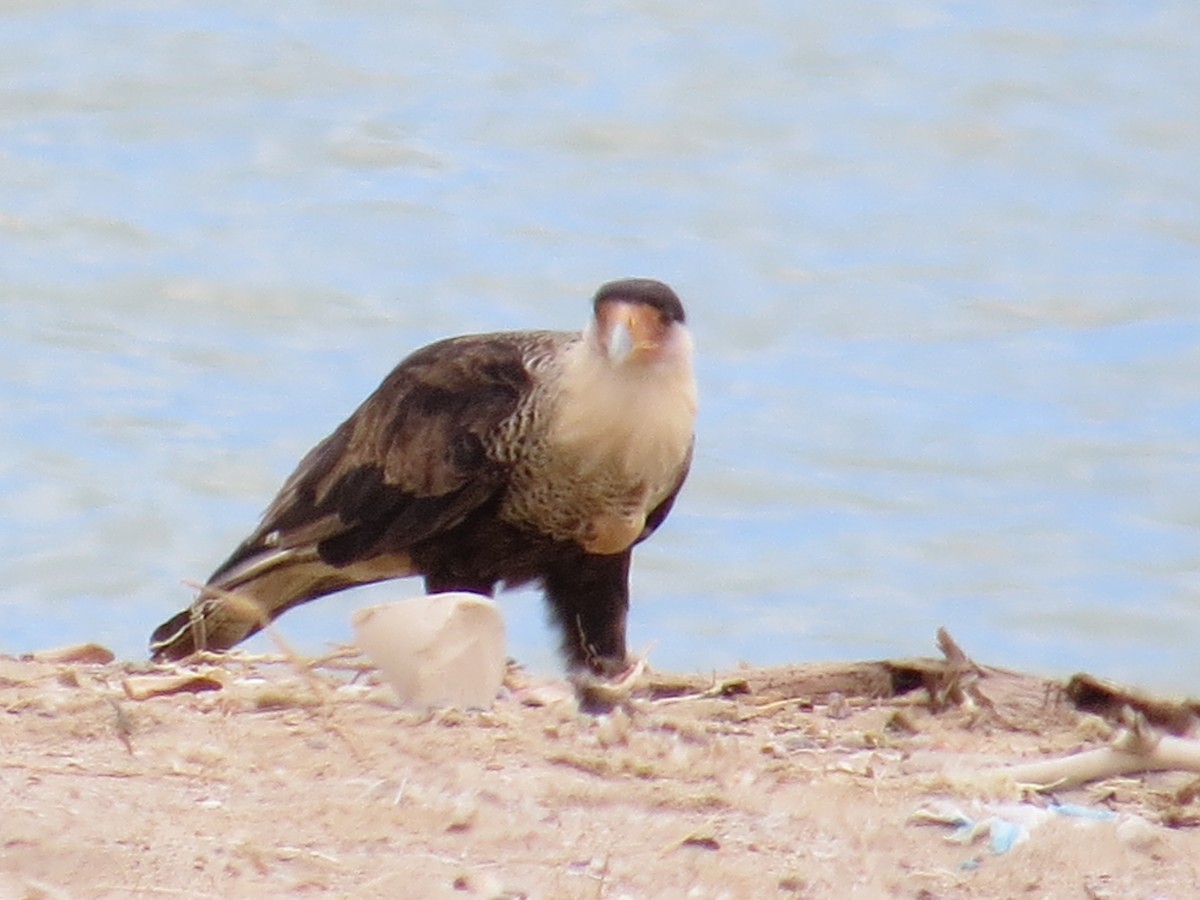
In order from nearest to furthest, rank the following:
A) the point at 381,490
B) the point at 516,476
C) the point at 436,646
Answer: the point at 436,646 < the point at 516,476 < the point at 381,490

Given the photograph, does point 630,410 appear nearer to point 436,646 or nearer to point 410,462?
point 410,462

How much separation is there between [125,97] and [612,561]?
52.7ft

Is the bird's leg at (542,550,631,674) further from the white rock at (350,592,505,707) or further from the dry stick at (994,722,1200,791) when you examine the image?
the dry stick at (994,722,1200,791)

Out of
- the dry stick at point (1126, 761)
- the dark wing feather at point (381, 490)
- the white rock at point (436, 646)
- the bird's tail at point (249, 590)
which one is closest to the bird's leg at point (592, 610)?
the dark wing feather at point (381, 490)

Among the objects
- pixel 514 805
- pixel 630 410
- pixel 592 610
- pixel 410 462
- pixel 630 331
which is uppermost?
pixel 630 331

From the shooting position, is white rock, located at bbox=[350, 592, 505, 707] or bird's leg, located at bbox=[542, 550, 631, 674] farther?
bird's leg, located at bbox=[542, 550, 631, 674]

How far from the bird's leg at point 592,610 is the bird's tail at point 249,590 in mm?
478

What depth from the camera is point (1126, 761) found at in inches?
186

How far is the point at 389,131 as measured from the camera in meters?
21.3

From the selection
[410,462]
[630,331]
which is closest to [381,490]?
[410,462]

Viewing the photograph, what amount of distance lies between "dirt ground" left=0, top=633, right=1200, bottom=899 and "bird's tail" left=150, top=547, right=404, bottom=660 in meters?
1.72

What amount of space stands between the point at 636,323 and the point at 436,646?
153 cm

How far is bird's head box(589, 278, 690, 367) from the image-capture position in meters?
6.03

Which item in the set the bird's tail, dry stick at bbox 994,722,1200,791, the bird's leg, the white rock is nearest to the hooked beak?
the bird's leg
